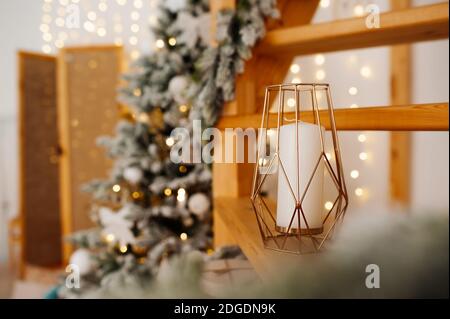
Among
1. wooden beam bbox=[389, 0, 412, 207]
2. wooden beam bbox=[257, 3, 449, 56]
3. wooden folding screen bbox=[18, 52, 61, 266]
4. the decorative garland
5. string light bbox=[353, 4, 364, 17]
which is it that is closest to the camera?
wooden beam bbox=[257, 3, 449, 56]

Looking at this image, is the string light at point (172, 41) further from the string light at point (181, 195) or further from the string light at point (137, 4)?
the string light at point (181, 195)

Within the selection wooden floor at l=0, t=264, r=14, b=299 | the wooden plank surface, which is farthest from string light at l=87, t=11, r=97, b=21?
wooden floor at l=0, t=264, r=14, b=299

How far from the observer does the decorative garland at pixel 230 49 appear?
0.92 metres

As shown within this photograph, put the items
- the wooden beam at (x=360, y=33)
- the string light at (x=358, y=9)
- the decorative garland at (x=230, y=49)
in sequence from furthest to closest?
the string light at (x=358, y=9) < the decorative garland at (x=230, y=49) < the wooden beam at (x=360, y=33)

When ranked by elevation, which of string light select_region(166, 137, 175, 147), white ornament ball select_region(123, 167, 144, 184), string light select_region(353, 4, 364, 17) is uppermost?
string light select_region(353, 4, 364, 17)

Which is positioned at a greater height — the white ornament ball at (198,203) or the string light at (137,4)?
the string light at (137,4)

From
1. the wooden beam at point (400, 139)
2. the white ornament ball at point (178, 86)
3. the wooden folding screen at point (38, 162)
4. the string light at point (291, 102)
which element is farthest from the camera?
the wooden folding screen at point (38, 162)

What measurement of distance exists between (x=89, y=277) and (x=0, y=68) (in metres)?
1.52

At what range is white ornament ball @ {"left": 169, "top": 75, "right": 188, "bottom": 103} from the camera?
4.27 ft

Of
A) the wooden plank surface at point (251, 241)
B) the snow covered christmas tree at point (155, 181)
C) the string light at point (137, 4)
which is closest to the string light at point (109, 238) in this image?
the snow covered christmas tree at point (155, 181)

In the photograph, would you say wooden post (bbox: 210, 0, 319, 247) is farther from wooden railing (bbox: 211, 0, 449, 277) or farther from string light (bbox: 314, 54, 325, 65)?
string light (bbox: 314, 54, 325, 65)

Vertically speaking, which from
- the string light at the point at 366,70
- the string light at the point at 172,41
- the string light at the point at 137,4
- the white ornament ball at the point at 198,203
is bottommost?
the white ornament ball at the point at 198,203

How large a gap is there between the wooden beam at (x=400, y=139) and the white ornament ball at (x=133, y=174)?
3.00ft

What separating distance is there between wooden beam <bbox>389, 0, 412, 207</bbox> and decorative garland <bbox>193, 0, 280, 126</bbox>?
87 centimetres
